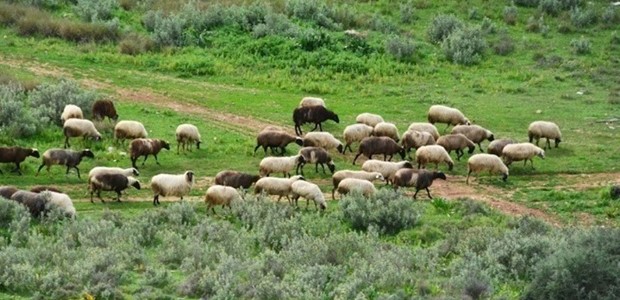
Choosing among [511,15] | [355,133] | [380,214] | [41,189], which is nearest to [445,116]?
[355,133]

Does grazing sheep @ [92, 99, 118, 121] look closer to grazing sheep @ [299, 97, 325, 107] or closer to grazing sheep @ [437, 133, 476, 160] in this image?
grazing sheep @ [299, 97, 325, 107]

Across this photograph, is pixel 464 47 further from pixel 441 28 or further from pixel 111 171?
pixel 111 171

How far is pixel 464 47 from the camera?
37906 mm

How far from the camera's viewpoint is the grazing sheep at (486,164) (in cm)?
2559

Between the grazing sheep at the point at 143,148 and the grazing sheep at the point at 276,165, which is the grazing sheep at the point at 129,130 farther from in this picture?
the grazing sheep at the point at 276,165

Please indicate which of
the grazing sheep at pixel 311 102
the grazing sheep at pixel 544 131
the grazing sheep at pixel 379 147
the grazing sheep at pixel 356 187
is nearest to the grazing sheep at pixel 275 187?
the grazing sheep at pixel 356 187

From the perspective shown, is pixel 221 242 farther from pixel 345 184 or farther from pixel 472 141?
pixel 472 141

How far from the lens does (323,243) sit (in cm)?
1847

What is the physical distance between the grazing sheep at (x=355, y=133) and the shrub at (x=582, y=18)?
1678 cm

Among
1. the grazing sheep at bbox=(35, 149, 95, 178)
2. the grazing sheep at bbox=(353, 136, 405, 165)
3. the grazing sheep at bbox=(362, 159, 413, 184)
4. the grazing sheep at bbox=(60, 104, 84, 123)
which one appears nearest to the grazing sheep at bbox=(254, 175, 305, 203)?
the grazing sheep at bbox=(362, 159, 413, 184)

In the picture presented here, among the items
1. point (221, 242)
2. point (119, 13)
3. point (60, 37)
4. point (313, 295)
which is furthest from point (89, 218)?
point (119, 13)

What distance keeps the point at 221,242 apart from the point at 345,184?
201 inches

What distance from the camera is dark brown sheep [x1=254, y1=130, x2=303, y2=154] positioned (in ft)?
88.2

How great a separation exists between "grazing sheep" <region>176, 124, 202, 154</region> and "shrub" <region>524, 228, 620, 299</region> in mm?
12737
